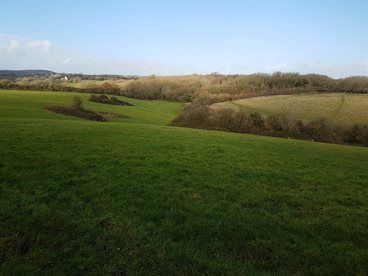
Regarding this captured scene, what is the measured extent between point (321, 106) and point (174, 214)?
7821 centimetres

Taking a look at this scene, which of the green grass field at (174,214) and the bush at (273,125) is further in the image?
the bush at (273,125)

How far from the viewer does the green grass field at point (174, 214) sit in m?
8.78

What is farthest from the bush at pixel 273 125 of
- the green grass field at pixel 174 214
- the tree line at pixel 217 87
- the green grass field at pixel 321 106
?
the tree line at pixel 217 87

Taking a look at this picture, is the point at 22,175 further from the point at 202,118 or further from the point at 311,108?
the point at 311,108

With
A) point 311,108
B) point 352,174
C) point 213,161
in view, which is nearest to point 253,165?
point 213,161

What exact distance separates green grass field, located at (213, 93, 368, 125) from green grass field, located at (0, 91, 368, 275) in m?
50.0

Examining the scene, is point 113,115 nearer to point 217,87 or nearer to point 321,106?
point 321,106

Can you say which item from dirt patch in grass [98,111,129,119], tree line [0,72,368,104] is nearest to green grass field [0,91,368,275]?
dirt patch in grass [98,111,129,119]

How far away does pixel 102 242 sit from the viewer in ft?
32.1

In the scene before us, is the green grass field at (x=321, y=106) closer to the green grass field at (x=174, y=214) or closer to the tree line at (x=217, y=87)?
the tree line at (x=217, y=87)

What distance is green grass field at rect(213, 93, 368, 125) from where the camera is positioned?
67500mm

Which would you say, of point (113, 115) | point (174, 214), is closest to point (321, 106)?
point (113, 115)

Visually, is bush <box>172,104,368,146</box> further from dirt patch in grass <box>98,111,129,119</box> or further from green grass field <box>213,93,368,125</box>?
dirt patch in grass <box>98,111,129,119</box>

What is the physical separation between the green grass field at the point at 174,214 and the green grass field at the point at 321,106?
5000 cm
